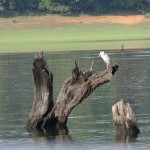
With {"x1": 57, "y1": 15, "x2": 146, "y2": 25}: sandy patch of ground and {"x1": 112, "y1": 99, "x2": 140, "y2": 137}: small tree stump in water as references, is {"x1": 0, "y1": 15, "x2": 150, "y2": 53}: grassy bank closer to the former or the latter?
{"x1": 57, "y1": 15, "x2": 146, "y2": 25}: sandy patch of ground

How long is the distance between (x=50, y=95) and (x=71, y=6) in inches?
3635

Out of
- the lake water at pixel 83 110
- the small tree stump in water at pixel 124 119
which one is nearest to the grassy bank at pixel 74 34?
the lake water at pixel 83 110

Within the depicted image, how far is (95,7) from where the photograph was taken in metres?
121

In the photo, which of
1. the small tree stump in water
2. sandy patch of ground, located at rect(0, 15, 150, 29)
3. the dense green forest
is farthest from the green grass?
the small tree stump in water

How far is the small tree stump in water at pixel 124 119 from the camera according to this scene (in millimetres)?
26094

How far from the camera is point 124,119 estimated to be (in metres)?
26.2

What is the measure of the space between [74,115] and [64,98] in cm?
357

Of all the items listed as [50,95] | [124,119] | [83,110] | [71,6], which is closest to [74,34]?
[71,6]

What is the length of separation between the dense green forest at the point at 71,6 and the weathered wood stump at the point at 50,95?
287 ft

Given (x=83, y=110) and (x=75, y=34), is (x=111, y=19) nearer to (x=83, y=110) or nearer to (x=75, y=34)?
(x=75, y=34)

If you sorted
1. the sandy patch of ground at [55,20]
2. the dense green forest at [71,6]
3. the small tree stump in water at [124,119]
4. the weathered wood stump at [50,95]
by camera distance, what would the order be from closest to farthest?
the small tree stump in water at [124,119], the weathered wood stump at [50,95], the sandy patch of ground at [55,20], the dense green forest at [71,6]

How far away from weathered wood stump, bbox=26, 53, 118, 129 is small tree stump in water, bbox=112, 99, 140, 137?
1.54 m

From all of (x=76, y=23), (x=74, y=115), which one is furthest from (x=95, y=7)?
(x=74, y=115)

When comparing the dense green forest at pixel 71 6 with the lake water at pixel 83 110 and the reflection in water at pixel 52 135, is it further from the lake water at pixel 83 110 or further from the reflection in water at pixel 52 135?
the reflection in water at pixel 52 135
